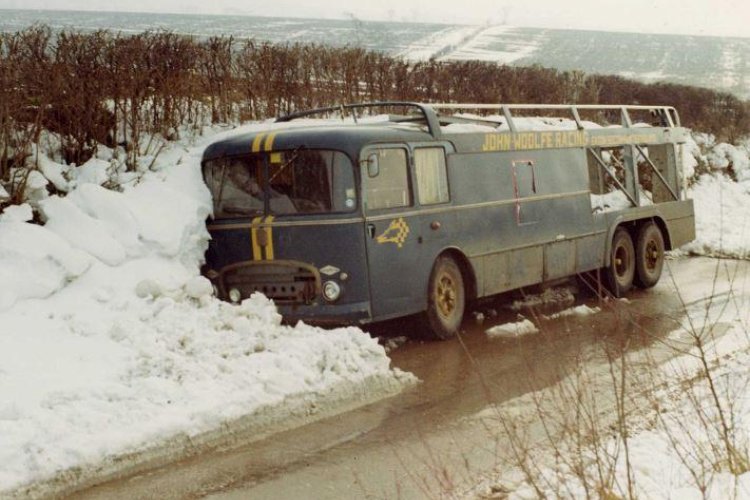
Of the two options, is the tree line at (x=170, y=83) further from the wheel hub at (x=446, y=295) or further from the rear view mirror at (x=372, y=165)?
the wheel hub at (x=446, y=295)

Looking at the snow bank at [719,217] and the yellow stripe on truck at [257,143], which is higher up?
the yellow stripe on truck at [257,143]

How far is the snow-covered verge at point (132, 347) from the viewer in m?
7.25

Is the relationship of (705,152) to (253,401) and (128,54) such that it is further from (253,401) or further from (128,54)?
(253,401)

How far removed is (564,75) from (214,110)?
15.2m

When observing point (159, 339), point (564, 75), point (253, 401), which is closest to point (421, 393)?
point (253, 401)

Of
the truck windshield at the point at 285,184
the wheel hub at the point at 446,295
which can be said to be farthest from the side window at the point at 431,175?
the truck windshield at the point at 285,184

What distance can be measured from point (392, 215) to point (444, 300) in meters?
1.28

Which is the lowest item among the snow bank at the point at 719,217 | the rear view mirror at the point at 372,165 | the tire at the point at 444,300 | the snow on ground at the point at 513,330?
the snow bank at the point at 719,217

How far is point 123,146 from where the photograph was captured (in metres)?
13.0

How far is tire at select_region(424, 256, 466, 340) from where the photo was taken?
1148cm

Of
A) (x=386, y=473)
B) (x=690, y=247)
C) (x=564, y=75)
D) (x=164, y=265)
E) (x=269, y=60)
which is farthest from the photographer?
(x=564, y=75)

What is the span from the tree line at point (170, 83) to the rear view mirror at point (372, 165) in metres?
3.40

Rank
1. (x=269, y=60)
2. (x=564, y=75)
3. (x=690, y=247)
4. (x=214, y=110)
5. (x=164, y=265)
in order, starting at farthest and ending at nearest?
(x=564, y=75), (x=690, y=247), (x=269, y=60), (x=214, y=110), (x=164, y=265)

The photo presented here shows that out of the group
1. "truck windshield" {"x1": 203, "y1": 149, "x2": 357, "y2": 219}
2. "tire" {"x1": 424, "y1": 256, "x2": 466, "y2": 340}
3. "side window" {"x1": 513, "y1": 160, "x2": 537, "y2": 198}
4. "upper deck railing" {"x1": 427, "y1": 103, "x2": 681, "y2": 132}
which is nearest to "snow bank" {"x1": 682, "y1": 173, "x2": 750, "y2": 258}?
"upper deck railing" {"x1": 427, "y1": 103, "x2": 681, "y2": 132}
